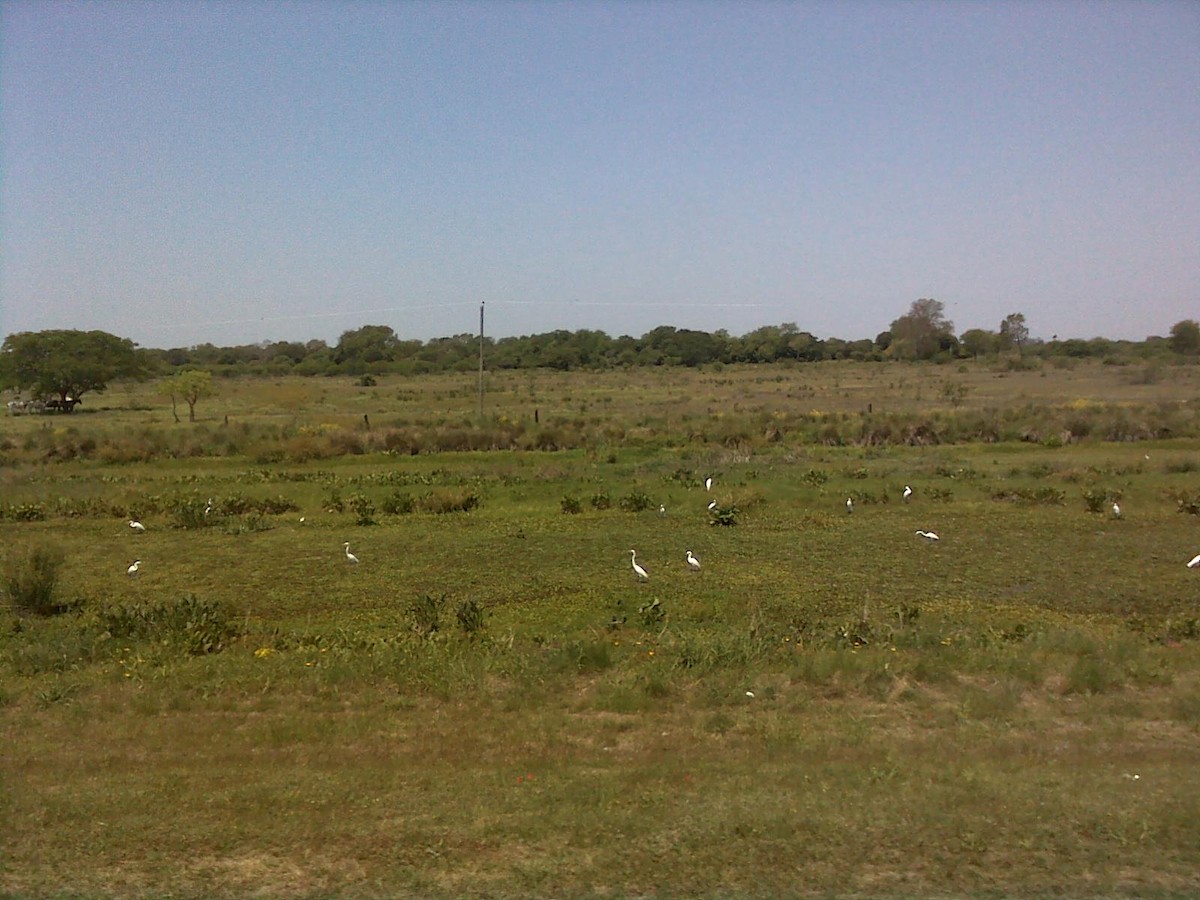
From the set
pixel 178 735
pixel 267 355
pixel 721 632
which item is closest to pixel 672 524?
pixel 721 632

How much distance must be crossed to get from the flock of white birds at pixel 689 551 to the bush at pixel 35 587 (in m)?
2.77

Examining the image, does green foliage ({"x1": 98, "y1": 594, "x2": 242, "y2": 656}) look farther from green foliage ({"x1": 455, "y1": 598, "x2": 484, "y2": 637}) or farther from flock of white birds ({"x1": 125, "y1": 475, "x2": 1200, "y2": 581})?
flock of white birds ({"x1": 125, "y1": 475, "x2": 1200, "y2": 581})

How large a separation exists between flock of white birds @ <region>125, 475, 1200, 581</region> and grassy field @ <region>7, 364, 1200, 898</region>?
212 millimetres

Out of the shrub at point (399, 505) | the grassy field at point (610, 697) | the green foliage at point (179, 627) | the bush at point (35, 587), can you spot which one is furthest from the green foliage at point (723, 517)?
the bush at point (35, 587)

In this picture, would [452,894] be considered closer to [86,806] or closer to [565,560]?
[86,806]

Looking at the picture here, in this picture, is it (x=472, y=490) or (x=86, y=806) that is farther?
(x=472, y=490)

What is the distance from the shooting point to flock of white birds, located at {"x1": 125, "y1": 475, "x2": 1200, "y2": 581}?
1515cm

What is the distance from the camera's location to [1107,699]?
332 inches

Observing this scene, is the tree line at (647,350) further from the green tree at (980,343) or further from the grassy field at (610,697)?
Answer: the grassy field at (610,697)

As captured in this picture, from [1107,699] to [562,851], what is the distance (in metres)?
5.60

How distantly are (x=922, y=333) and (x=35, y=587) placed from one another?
110756 mm

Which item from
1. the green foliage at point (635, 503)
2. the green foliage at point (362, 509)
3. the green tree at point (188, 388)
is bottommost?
the green foliage at point (362, 509)

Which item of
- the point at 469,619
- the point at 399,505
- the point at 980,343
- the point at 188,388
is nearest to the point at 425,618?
the point at 469,619

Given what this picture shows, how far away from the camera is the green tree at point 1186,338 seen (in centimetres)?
8069
